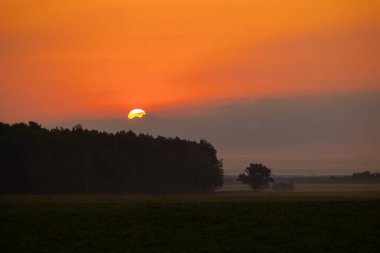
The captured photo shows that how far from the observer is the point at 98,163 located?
11388 cm

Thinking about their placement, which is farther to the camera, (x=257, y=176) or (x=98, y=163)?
(x=257, y=176)

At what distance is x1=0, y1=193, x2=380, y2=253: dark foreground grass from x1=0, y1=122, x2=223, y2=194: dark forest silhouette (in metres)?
57.6

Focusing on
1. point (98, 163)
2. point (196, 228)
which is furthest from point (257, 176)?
point (196, 228)

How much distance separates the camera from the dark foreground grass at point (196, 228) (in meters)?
34.0

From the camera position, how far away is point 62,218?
41.6 metres

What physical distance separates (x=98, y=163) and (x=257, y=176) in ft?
165

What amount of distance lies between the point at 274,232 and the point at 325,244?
3.54 meters

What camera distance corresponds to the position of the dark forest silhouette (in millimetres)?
103188

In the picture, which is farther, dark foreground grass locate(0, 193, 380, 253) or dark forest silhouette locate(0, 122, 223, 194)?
dark forest silhouette locate(0, 122, 223, 194)

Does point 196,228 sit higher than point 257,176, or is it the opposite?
point 257,176

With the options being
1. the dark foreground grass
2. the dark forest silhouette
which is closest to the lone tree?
the dark forest silhouette

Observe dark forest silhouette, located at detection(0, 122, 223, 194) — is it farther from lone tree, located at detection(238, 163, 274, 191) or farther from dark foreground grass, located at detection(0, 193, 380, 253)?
dark foreground grass, located at detection(0, 193, 380, 253)

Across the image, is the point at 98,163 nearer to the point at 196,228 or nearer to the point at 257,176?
the point at 257,176

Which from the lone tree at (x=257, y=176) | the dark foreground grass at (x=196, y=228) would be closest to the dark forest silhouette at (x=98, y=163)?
the lone tree at (x=257, y=176)
